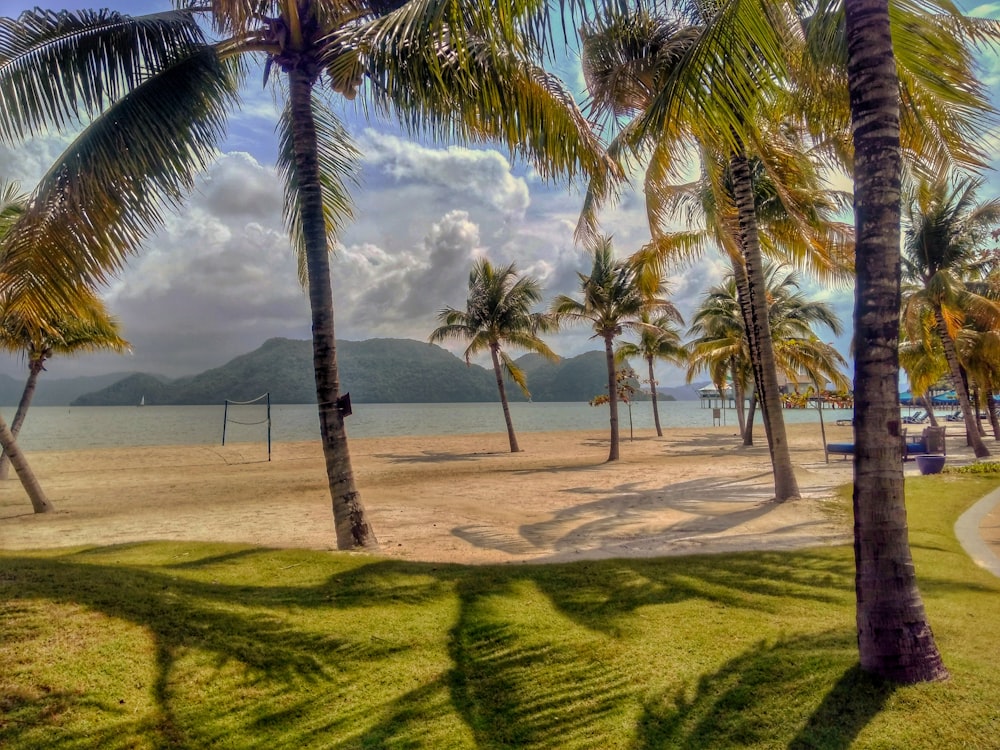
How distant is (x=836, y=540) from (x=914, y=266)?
16579 millimetres

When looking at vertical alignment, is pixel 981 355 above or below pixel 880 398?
above

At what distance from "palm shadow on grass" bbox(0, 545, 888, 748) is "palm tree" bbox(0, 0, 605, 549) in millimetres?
2497

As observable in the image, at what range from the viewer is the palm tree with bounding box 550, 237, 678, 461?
2419 cm

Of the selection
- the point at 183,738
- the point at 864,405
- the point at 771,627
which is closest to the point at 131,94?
the point at 183,738

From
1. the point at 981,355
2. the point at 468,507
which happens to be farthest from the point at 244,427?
the point at 981,355

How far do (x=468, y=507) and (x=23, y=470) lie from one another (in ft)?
28.7

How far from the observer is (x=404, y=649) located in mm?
4355

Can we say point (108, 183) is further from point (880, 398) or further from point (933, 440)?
point (933, 440)

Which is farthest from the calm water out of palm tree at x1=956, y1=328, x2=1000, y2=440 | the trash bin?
palm tree at x1=956, y1=328, x2=1000, y2=440

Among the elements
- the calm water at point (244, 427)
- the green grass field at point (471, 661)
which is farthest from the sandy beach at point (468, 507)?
the calm water at point (244, 427)

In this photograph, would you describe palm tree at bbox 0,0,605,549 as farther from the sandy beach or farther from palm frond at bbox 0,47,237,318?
the sandy beach

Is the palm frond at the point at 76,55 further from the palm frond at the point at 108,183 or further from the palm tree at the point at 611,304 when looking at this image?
the palm tree at the point at 611,304

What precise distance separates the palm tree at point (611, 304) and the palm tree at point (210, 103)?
1736 centimetres

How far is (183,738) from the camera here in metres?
3.27
